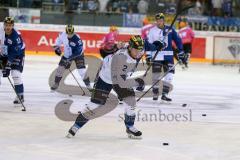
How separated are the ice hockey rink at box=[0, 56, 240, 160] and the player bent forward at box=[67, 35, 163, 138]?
233mm

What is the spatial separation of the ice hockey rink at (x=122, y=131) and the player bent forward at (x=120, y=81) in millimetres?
233

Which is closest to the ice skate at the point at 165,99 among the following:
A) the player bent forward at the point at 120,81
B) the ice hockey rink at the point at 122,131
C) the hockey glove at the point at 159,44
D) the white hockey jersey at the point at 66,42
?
the ice hockey rink at the point at 122,131

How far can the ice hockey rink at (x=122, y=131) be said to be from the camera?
6844mm

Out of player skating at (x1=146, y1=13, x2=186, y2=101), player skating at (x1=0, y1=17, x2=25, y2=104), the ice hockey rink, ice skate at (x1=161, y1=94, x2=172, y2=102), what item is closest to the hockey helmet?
the ice hockey rink

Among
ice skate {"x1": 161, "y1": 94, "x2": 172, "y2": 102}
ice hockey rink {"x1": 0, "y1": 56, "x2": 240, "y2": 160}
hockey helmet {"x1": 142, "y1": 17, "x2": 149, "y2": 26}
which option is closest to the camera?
ice hockey rink {"x1": 0, "y1": 56, "x2": 240, "y2": 160}

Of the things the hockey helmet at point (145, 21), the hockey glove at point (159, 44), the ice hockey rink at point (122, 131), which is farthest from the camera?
the hockey helmet at point (145, 21)

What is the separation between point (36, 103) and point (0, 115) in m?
1.48

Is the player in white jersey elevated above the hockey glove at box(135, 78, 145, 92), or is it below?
above

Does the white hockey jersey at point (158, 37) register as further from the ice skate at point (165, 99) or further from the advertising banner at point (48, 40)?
the advertising banner at point (48, 40)

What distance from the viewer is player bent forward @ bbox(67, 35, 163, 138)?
24.4 feet

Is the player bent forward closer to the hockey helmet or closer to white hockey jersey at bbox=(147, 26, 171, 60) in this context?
white hockey jersey at bbox=(147, 26, 171, 60)

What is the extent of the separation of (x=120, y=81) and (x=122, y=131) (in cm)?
99

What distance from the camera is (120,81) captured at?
7.50 m

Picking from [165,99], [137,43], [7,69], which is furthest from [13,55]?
[137,43]
